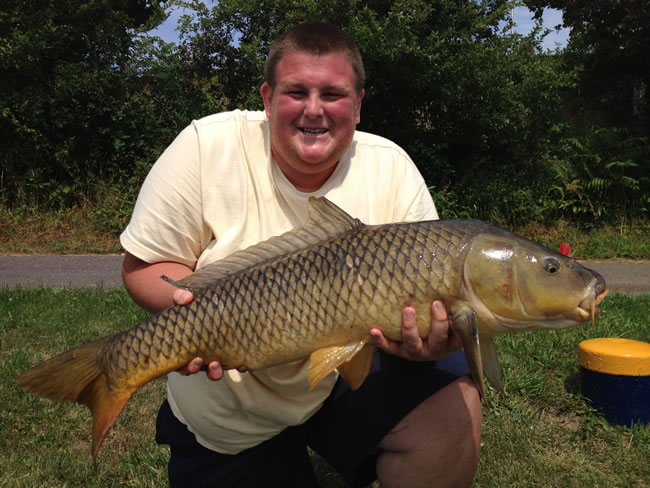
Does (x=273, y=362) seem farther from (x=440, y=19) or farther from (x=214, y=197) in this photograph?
(x=440, y=19)

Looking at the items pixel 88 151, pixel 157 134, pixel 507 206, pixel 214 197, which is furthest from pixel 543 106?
pixel 214 197

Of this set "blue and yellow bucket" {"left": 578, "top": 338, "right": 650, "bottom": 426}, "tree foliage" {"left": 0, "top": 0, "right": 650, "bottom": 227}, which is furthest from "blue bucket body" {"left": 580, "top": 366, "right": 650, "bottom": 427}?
"tree foliage" {"left": 0, "top": 0, "right": 650, "bottom": 227}

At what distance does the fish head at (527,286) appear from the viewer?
1642 mm

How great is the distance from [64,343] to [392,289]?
9.95ft

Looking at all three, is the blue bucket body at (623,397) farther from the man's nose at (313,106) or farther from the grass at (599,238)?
the grass at (599,238)

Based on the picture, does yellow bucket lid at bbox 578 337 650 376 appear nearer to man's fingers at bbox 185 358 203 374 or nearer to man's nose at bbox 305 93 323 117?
man's nose at bbox 305 93 323 117

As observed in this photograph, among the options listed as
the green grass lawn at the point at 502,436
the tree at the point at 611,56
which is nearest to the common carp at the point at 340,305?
the green grass lawn at the point at 502,436

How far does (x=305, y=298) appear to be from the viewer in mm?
1681

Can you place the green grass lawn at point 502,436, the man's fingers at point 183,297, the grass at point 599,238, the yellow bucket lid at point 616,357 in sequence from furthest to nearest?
the grass at point 599,238 < the yellow bucket lid at point 616,357 < the green grass lawn at point 502,436 < the man's fingers at point 183,297

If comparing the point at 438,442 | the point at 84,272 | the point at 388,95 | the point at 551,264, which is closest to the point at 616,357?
the point at 438,442

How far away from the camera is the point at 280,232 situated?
2094 millimetres

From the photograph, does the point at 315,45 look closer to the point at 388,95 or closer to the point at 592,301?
the point at 592,301

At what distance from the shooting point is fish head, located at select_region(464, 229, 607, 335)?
1642 millimetres

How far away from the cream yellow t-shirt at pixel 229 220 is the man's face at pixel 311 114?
0.25ft
